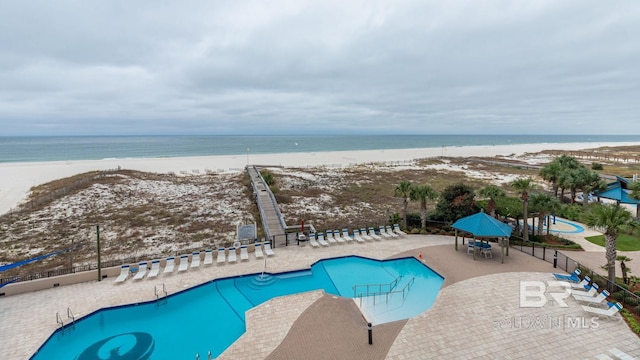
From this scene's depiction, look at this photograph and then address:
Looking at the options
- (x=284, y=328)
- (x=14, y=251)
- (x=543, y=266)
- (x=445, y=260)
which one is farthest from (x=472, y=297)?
(x=14, y=251)

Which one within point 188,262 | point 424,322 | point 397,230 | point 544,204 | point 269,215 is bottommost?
point 424,322

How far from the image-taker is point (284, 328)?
35.6ft

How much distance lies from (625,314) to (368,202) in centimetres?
2262

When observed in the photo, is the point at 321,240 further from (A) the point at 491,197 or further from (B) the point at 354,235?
(A) the point at 491,197

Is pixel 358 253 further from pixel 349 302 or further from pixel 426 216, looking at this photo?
pixel 426 216

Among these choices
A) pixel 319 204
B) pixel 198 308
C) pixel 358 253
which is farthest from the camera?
pixel 319 204

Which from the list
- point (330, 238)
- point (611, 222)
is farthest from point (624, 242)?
point (330, 238)

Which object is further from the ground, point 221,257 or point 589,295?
point 589,295

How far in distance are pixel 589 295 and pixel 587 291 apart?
534 mm

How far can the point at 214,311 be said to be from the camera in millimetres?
12938

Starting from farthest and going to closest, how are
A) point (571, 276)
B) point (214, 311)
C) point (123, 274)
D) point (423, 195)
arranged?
point (423, 195) → point (123, 274) → point (571, 276) → point (214, 311)

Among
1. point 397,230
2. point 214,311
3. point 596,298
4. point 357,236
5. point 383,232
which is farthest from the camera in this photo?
point 397,230

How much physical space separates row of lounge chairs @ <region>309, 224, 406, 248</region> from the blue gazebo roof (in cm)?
509

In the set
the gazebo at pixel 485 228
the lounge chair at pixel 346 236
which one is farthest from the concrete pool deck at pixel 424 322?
the lounge chair at pixel 346 236
